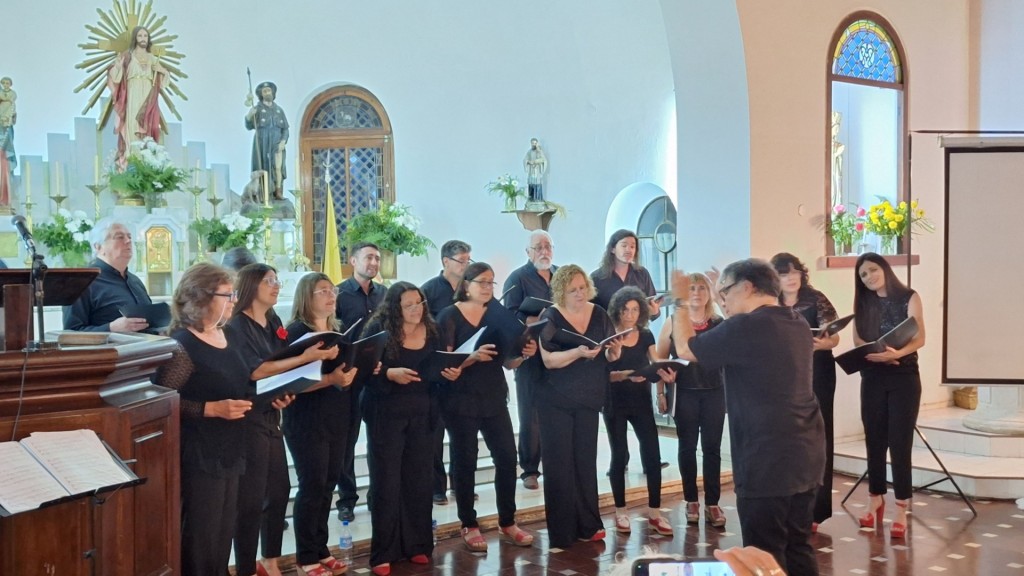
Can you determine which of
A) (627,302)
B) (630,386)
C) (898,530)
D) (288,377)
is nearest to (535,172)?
(627,302)

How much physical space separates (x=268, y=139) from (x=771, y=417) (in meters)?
7.82

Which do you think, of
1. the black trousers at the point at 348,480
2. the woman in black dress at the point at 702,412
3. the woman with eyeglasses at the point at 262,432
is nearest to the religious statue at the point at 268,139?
the black trousers at the point at 348,480

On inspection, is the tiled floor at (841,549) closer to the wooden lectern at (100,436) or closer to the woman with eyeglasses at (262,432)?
the woman with eyeglasses at (262,432)

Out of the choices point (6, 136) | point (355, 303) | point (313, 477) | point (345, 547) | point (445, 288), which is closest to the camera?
point (313, 477)

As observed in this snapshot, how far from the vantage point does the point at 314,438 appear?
15.8 feet

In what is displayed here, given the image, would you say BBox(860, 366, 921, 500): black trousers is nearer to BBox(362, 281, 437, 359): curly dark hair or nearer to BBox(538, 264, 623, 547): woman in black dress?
BBox(538, 264, 623, 547): woman in black dress

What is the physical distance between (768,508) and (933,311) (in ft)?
19.1

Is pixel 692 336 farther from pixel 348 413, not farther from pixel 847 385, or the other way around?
pixel 847 385

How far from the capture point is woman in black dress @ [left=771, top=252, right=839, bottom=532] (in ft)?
18.4

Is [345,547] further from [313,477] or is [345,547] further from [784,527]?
[784,527]

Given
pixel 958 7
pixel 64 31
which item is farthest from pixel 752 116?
pixel 64 31

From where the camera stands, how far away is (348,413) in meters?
4.96

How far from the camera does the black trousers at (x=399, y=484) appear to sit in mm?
5055

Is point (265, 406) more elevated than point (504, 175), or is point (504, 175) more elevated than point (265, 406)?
point (504, 175)
